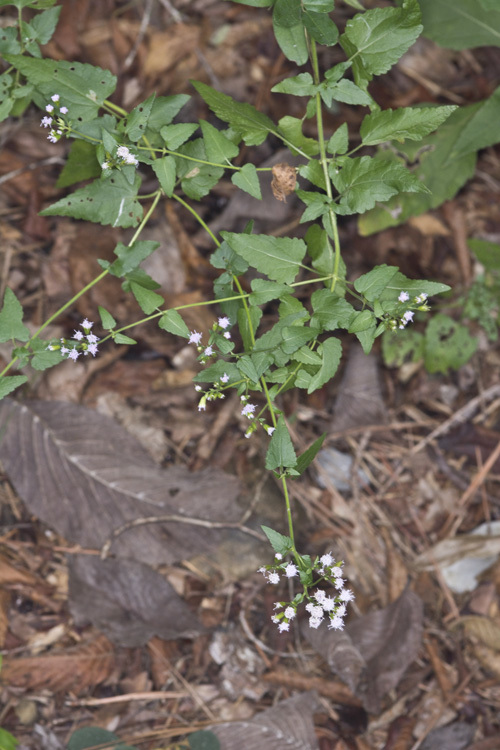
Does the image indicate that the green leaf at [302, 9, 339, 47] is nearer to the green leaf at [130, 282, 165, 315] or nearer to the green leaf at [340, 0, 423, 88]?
the green leaf at [340, 0, 423, 88]

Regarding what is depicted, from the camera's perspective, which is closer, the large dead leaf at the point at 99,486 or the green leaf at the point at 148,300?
the green leaf at the point at 148,300

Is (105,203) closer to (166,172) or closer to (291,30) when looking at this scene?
(166,172)

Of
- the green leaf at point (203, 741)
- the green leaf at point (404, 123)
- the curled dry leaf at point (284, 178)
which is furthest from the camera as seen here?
the green leaf at point (203, 741)

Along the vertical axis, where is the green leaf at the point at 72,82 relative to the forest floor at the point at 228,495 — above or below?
above

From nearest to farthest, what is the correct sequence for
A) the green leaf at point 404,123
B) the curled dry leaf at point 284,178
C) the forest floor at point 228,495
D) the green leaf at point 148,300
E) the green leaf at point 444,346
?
the green leaf at point 404,123, the green leaf at point 148,300, the curled dry leaf at point 284,178, the forest floor at point 228,495, the green leaf at point 444,346

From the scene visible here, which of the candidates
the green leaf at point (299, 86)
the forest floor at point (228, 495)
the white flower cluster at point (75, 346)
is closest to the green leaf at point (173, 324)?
the white flower cluster at point (75, 346)

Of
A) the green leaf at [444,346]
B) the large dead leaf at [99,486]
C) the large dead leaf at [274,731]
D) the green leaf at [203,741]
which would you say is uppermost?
the green leaf at [444,346]

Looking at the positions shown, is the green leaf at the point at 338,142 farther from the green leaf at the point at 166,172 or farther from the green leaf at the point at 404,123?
the green leaf at the point at 166,172

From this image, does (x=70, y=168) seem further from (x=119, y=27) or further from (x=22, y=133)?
(x=119, y=27)
